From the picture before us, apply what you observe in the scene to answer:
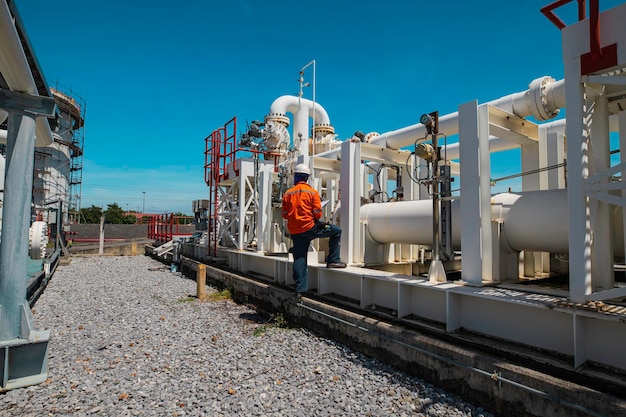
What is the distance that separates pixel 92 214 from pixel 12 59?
46.5m

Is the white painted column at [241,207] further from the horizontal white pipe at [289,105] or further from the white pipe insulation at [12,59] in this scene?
the white pipe insulation at [12,59]

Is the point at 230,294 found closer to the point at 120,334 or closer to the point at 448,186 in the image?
the point at 120,334

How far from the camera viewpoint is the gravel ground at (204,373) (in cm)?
328

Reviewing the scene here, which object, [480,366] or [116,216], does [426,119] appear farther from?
[116,216]

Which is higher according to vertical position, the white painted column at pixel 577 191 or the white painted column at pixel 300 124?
the white painted column at pixel 300 124

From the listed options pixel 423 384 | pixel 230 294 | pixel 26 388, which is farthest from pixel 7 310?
pixel 230 294

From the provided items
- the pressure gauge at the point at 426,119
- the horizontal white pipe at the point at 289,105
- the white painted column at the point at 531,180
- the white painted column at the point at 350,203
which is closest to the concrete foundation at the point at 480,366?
the white painted column at the point at 350,203

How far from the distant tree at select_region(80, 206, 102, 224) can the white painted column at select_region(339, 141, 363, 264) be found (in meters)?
44.2

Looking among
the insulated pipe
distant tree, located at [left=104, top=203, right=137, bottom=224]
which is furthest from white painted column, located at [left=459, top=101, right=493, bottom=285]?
distant tree, located at [left=104, top=203, right=137, bottom=224]

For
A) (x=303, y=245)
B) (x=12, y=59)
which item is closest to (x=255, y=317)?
(x=303, y=245)

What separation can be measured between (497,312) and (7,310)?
4.80 meters

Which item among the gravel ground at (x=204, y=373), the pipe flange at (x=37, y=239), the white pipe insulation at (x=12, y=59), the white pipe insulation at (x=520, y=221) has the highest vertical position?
the white pipe insulation at (x=12, y=59)

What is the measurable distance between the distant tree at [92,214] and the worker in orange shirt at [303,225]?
44.1 m

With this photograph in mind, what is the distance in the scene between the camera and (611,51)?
305 cm
